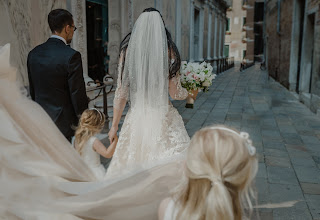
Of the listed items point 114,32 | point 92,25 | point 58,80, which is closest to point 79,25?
point 92,25

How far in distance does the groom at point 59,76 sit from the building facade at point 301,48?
24.2 ft

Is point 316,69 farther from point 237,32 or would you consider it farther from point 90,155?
point 237,32

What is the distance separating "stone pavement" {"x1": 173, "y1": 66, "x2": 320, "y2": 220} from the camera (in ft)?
12.4

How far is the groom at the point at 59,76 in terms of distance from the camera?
2.64 metres

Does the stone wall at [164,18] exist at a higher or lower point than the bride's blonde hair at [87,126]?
higher

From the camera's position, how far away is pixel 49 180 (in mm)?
1505

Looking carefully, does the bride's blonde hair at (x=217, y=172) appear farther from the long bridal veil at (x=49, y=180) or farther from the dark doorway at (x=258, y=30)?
the dark doorway at (x=258, y=30)

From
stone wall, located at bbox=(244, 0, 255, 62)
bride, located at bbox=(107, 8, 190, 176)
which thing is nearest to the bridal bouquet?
bride, located at bbox=(107, 8, 190, 176)

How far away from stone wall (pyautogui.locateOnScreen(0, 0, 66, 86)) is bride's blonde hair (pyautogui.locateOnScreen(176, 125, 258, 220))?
293 cm

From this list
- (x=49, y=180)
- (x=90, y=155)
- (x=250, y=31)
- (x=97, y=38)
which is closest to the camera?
(x=49, y=180)

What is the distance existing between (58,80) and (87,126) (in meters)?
0.52

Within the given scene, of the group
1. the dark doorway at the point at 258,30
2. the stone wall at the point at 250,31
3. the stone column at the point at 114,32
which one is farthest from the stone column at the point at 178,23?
the stone wall at the point at 250,31

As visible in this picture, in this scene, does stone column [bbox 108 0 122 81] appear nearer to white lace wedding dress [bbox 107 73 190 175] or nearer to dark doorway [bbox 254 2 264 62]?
white lace wedding dress [bbox 107 73 190 175]

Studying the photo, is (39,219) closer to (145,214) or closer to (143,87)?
(145,214)
